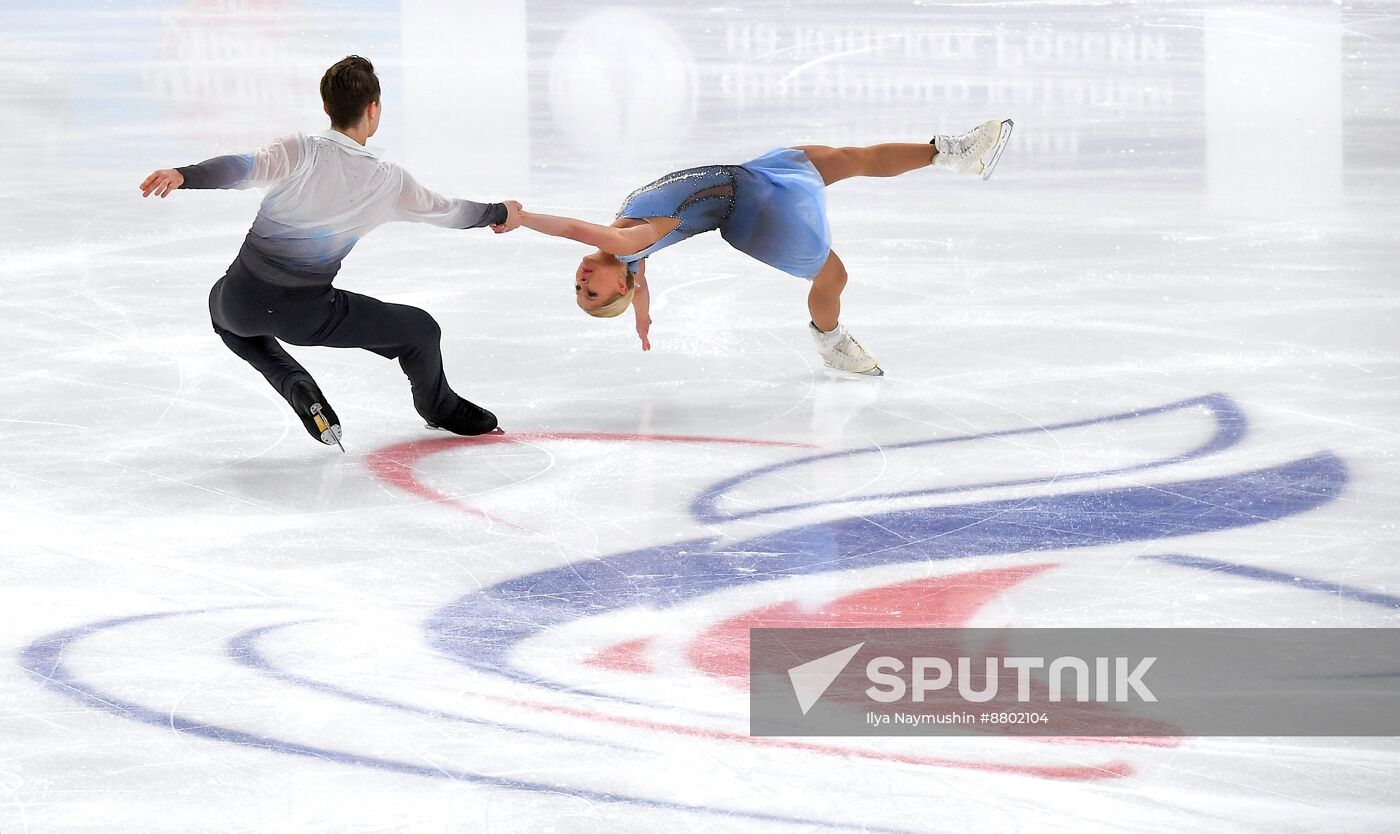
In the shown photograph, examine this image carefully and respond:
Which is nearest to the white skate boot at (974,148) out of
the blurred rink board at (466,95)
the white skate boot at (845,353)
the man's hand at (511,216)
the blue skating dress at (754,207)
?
the blue skating dress at (754,207)

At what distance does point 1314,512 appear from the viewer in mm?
4305

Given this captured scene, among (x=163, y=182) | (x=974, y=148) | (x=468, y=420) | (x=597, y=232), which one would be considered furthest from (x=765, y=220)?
(x=163, y=182)

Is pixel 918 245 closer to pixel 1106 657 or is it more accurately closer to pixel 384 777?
pixel 1106 657

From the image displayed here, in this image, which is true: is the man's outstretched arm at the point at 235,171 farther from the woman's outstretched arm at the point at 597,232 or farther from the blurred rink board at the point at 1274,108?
the blurred rink board at the point at 1274,108

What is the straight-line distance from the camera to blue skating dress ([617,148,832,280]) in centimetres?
527

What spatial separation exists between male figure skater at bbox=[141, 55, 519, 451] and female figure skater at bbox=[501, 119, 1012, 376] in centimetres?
39

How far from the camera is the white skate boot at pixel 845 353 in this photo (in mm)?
5609

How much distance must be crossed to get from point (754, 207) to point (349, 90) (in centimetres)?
135

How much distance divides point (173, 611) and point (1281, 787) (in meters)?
2.25

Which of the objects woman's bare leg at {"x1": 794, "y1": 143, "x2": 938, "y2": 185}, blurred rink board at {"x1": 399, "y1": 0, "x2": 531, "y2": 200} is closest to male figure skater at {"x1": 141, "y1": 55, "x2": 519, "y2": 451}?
woman's bare leg at {"x1": 794, "y1": 143, "x2": 938, "y2": 185}

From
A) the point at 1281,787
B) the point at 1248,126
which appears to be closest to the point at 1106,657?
the point at 1281,787

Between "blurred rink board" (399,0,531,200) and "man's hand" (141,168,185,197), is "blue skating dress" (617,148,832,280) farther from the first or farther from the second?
"blurred rink board" (399,0,531,200)

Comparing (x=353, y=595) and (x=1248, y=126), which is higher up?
(x=1248, y=126)

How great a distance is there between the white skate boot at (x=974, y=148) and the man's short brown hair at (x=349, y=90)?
1.98 meters
